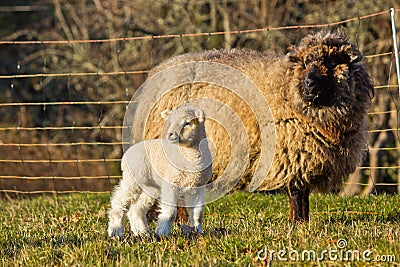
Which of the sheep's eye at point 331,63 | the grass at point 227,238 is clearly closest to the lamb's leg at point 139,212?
the grass at point 227,238

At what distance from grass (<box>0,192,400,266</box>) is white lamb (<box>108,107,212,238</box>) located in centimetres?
18

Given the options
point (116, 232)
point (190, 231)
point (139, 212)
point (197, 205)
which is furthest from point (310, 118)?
point (116, 232)

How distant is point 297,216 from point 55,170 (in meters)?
10.5

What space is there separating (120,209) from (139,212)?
167 millimetres

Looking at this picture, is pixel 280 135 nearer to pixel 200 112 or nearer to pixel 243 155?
pixel 243 155

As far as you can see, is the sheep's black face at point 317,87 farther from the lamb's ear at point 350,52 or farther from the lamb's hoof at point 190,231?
the lamb's hoof at point 190,231

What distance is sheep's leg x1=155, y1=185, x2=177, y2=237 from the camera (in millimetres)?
5215

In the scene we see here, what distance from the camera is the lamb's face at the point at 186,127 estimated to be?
5156mm

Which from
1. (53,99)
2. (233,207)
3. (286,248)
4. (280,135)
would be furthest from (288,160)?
(53,99)

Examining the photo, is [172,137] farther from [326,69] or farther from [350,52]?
[350,52]

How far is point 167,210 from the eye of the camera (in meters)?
5.23

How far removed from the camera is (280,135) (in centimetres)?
648

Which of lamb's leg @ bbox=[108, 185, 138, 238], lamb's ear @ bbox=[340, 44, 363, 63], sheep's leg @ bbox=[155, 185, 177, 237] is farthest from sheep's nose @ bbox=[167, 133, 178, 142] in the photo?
lamb's ear @ bbox=[340, 44, 363, 63]

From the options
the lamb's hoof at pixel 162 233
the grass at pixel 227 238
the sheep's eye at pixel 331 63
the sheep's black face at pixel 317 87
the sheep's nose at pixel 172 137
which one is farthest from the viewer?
the sheep's eye at pixel 331 63
